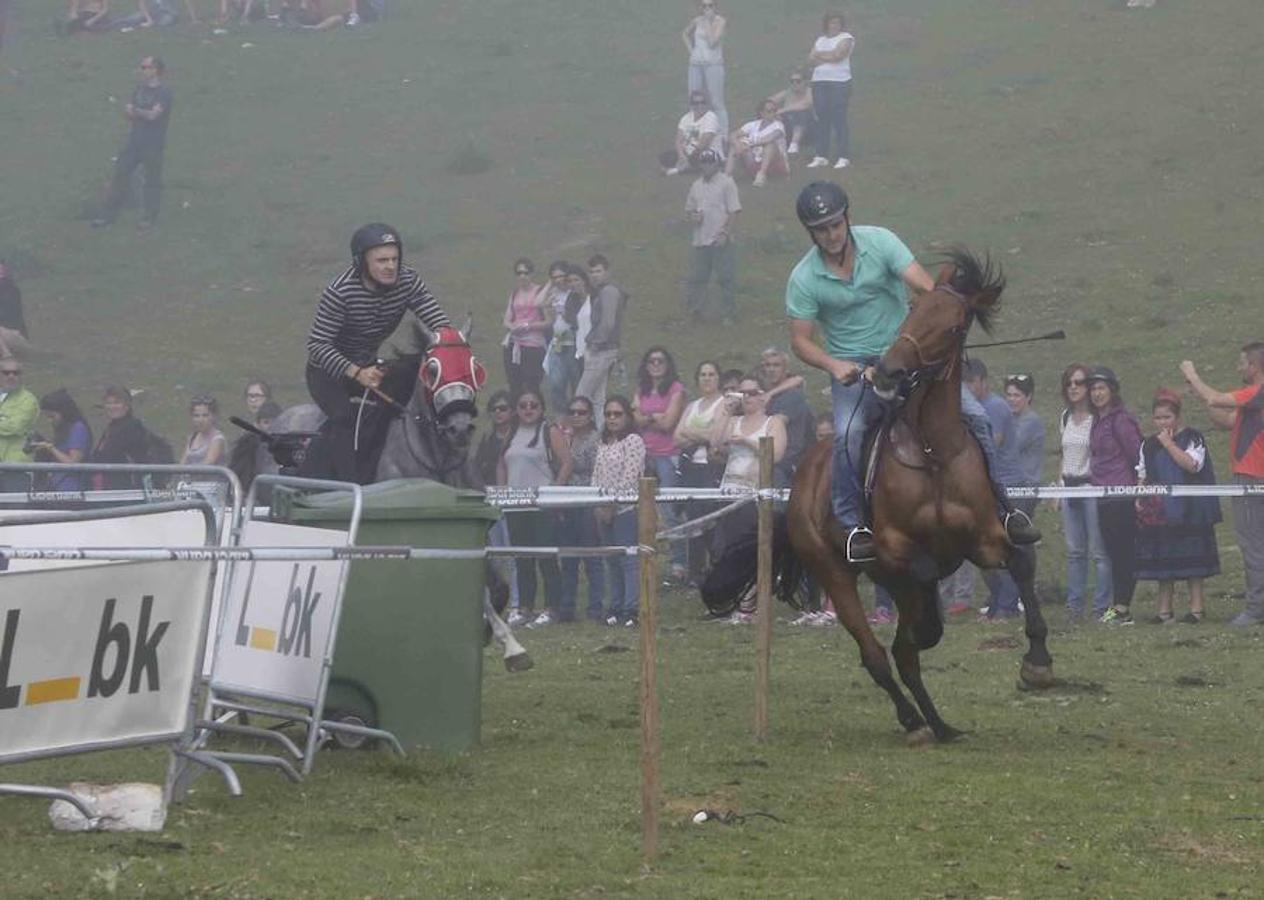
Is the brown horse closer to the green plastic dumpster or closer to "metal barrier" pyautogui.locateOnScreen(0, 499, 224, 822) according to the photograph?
the green plastic dumpster

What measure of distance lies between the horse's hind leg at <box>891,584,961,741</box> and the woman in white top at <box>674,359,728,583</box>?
7.97 meters

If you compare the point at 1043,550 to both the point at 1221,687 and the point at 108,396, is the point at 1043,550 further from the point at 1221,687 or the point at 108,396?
the point at 108,396

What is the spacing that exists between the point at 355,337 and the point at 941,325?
373 cm

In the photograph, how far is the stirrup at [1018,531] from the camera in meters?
10.8

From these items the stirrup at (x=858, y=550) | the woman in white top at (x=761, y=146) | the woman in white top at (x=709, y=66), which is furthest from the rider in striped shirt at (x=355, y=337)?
the woman in white top at (x=709, y=66)

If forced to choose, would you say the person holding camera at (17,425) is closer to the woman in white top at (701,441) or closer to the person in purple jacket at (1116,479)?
the woman in white top at (701,441)

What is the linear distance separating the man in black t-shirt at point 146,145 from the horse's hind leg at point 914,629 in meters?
24.3

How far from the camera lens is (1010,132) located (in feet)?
117

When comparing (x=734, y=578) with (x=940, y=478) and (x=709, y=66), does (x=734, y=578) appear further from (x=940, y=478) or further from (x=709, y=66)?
(x=709, y=66)

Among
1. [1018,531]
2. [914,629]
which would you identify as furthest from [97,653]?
[914,629]

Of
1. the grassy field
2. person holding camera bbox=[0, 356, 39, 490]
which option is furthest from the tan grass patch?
person holding camera bbox=[0, 356, 39, 490]

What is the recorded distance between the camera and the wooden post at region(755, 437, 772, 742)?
36.8 feet

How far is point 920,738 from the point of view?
11164 millimetres

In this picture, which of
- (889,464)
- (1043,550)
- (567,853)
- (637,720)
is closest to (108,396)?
(1043,550)
